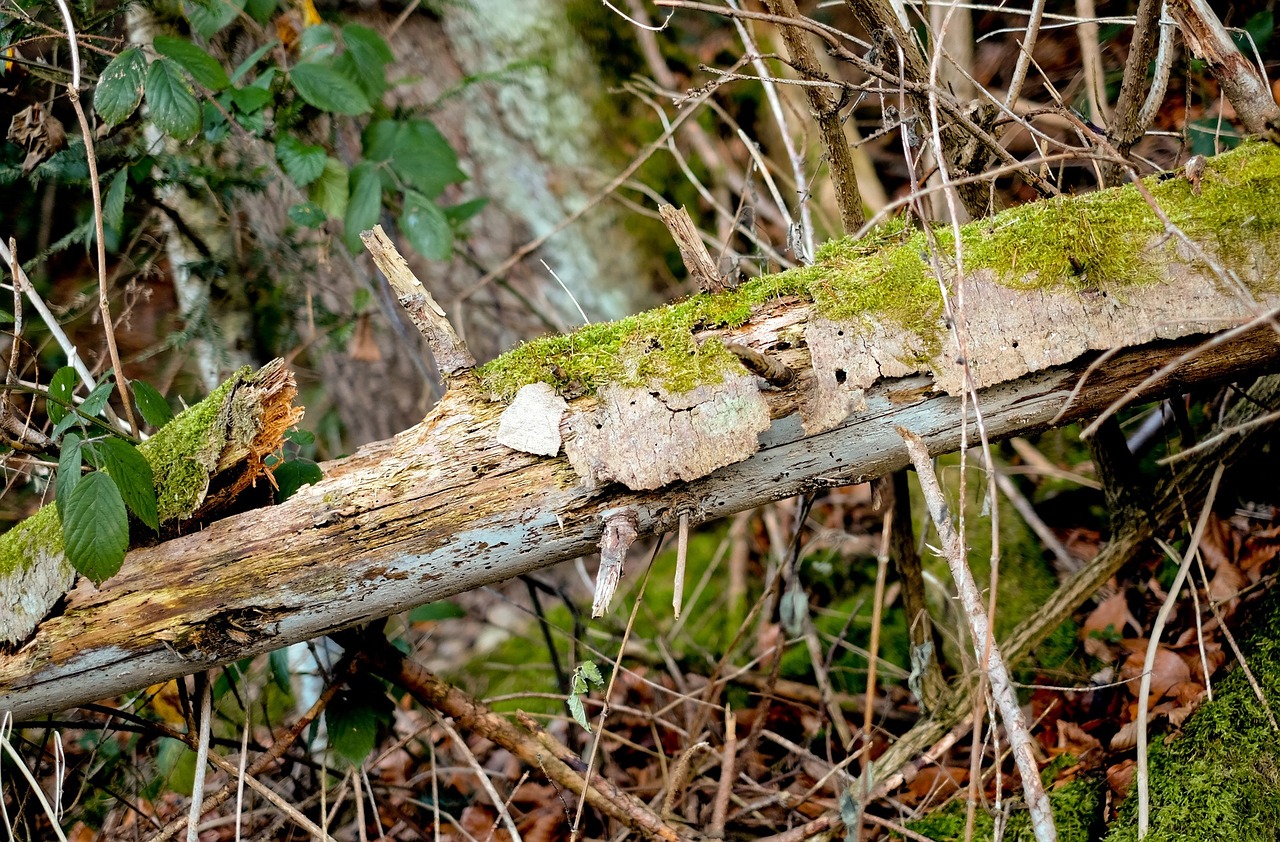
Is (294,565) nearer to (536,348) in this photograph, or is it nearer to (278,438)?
(278,438)

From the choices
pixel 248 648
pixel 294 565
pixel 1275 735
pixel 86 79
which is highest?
pixel 86 79

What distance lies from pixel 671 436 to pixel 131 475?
1.02 meters

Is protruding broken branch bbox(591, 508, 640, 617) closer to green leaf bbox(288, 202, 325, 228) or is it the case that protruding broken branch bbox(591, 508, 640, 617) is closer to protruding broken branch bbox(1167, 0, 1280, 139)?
protruding broken branch bbox(1167, 0, 1280, 139)

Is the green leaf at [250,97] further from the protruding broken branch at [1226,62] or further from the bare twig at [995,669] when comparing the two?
the protruding broken branch at [1226,62]

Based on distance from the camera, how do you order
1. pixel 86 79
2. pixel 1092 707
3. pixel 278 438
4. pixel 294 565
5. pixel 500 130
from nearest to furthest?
pixel 294 565 → pixel 278 438 → pixel 1092 707 → pixel 86 79 → pixel 500 130

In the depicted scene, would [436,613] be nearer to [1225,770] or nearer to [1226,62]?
[1225,770]

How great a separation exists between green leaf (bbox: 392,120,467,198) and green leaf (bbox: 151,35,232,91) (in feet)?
1.78

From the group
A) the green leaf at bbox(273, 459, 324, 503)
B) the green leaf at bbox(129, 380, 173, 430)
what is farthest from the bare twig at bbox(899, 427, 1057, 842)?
the green leaf at bbox(129, 380, 173, 430)

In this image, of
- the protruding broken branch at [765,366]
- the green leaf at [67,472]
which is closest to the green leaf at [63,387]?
the green leaf at [67,472]

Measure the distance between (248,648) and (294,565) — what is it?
24 centimetres

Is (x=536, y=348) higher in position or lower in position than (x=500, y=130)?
lower

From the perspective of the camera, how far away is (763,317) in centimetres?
158

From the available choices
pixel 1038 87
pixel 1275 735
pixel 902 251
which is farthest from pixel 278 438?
pixel 1038 87

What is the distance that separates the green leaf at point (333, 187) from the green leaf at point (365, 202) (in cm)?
4
